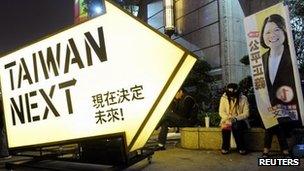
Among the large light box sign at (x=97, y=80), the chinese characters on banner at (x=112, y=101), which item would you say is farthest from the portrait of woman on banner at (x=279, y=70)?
the chinese characters on banner at (x=112, y=101)

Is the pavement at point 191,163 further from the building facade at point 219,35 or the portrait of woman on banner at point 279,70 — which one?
the building facade at point 219,35

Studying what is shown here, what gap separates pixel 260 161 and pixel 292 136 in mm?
1490

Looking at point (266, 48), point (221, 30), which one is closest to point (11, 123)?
point (266, 48)

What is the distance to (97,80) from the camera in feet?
20.7

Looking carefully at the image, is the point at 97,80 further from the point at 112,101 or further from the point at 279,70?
the point at 279,70

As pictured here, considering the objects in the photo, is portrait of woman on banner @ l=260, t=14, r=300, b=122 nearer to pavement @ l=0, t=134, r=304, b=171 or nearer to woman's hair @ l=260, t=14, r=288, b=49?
woman's hair @ l=260, t=14, r=288, b=49

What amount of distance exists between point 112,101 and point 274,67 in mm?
3925

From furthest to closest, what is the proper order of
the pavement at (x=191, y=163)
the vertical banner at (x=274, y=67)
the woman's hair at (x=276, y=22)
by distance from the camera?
the woman's hair at (x=276, y=22) → the vertical banner at (x=274, y=67) → the pavement at (x=191, y=163)

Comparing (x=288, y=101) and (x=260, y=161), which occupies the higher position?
(x=288, y=101)

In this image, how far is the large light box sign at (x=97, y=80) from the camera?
5.88 metres

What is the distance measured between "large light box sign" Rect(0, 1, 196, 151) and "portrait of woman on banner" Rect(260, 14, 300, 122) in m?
3.03

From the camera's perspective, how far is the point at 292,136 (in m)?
8.74

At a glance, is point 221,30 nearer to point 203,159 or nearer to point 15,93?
point 203,159

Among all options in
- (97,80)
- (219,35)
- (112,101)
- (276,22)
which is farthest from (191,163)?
(219,35)
